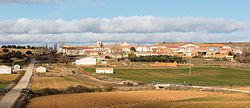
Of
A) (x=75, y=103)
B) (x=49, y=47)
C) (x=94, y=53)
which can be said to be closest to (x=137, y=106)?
(x=75, y=103)

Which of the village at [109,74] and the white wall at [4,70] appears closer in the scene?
the village at [109,74]

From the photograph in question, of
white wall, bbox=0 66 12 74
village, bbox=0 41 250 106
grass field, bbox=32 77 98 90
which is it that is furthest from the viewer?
white wall, bbox=0 66 12 74

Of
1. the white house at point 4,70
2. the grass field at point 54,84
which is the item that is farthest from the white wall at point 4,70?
the grass field at point 54,84

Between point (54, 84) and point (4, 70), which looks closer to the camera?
point (54, 84)

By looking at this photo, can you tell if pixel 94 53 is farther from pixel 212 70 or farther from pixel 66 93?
pixel 66 93

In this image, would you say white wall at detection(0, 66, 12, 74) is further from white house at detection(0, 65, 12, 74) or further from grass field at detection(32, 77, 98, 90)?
grass field at detection(32, 77, 98, 90)

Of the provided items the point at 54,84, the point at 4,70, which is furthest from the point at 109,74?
the point at 4,70

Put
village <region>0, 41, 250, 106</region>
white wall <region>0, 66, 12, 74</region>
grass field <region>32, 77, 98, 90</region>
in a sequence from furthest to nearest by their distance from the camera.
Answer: white wall <region>0, 66, 12, 74</region> → grass field <region>32, 77, 98, 90</region> → village <region>0, 41, 250, 106</region>

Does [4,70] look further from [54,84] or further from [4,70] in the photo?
[54,84]

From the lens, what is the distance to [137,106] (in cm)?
3488

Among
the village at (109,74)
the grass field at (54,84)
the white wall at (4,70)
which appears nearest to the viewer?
the village at (109,74)

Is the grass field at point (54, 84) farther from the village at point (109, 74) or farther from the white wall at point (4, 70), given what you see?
the white wall at point (4, 70)

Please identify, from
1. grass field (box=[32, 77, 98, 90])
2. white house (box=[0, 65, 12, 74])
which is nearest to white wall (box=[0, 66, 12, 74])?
white house (box=[0, 65, 12, 74])

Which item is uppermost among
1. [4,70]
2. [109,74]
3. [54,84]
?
[4,70]
